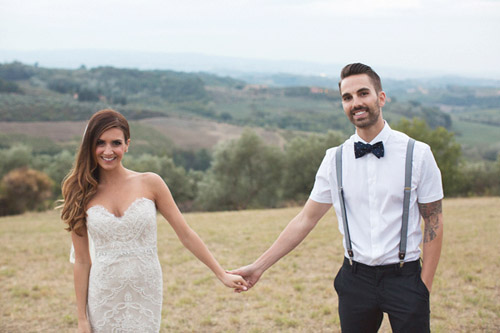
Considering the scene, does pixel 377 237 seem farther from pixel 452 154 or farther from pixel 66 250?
pixel 452 154

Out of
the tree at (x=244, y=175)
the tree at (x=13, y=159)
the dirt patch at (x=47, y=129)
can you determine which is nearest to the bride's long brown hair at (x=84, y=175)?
the tree at (x=244, y=175)

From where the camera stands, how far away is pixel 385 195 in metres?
2.99

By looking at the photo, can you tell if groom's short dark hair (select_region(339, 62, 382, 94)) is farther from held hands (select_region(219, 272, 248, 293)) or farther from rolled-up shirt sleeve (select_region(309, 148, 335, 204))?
held hands (select_region(219, 272, 248, 293))

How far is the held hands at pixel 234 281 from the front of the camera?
4.19 m

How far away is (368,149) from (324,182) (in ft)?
1.51

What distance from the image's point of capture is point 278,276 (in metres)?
9.09

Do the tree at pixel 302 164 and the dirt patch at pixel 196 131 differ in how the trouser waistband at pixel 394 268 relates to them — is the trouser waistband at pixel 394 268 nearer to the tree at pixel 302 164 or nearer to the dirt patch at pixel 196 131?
the tree at pixel 302 164

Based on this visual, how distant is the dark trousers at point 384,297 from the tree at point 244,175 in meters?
37.1

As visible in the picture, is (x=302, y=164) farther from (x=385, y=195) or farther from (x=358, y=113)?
(x=385, y=195)

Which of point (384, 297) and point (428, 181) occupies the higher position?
point (428, 181)

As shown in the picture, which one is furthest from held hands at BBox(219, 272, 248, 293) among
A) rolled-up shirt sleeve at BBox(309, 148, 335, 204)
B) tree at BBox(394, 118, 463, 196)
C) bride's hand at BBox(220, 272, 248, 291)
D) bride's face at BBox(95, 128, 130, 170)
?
tree at BBox(394, 118, 463, 196)

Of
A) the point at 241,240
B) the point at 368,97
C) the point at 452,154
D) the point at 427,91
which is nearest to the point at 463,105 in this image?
the point at 427,91

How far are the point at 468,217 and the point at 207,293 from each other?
1177 cm

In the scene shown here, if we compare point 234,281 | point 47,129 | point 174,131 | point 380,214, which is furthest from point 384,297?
point 174,131
